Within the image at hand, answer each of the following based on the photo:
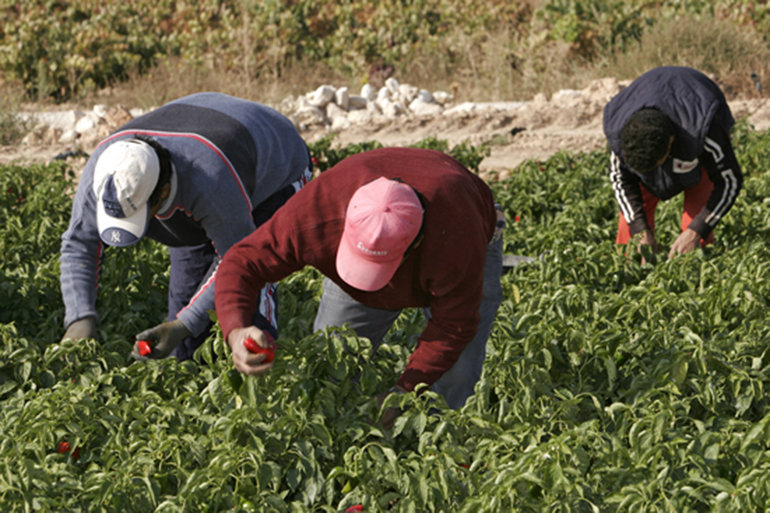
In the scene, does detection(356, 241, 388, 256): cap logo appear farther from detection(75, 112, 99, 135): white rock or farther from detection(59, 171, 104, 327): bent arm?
detection(75, 112, 99, 135): white rock

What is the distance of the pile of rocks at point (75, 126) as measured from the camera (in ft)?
30.5

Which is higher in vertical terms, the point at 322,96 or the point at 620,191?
the point at 620,191

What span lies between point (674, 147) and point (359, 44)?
10.7 metres

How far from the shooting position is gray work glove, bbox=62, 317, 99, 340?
2816mm

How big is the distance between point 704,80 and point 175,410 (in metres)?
2.94

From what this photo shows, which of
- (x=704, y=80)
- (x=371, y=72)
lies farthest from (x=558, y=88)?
(x=704, y=80)

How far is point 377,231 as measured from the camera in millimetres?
1896

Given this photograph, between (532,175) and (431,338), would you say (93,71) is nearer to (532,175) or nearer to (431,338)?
(532,175)

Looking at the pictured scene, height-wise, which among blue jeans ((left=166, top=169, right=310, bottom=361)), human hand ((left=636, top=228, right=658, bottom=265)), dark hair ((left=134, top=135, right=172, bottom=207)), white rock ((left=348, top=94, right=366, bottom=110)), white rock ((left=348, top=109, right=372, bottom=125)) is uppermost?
dark hair ((left=134, top=135, right=172, bottom=207))

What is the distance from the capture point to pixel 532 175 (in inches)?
234

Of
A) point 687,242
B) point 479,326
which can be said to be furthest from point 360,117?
point 479,326

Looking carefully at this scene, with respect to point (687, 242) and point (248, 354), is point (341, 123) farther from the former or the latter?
point (248, 354)

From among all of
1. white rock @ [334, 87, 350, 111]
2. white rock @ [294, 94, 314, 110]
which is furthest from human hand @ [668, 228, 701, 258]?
white rock @ [334, 87, 350, 111]

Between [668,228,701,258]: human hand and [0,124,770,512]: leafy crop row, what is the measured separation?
28 cm
